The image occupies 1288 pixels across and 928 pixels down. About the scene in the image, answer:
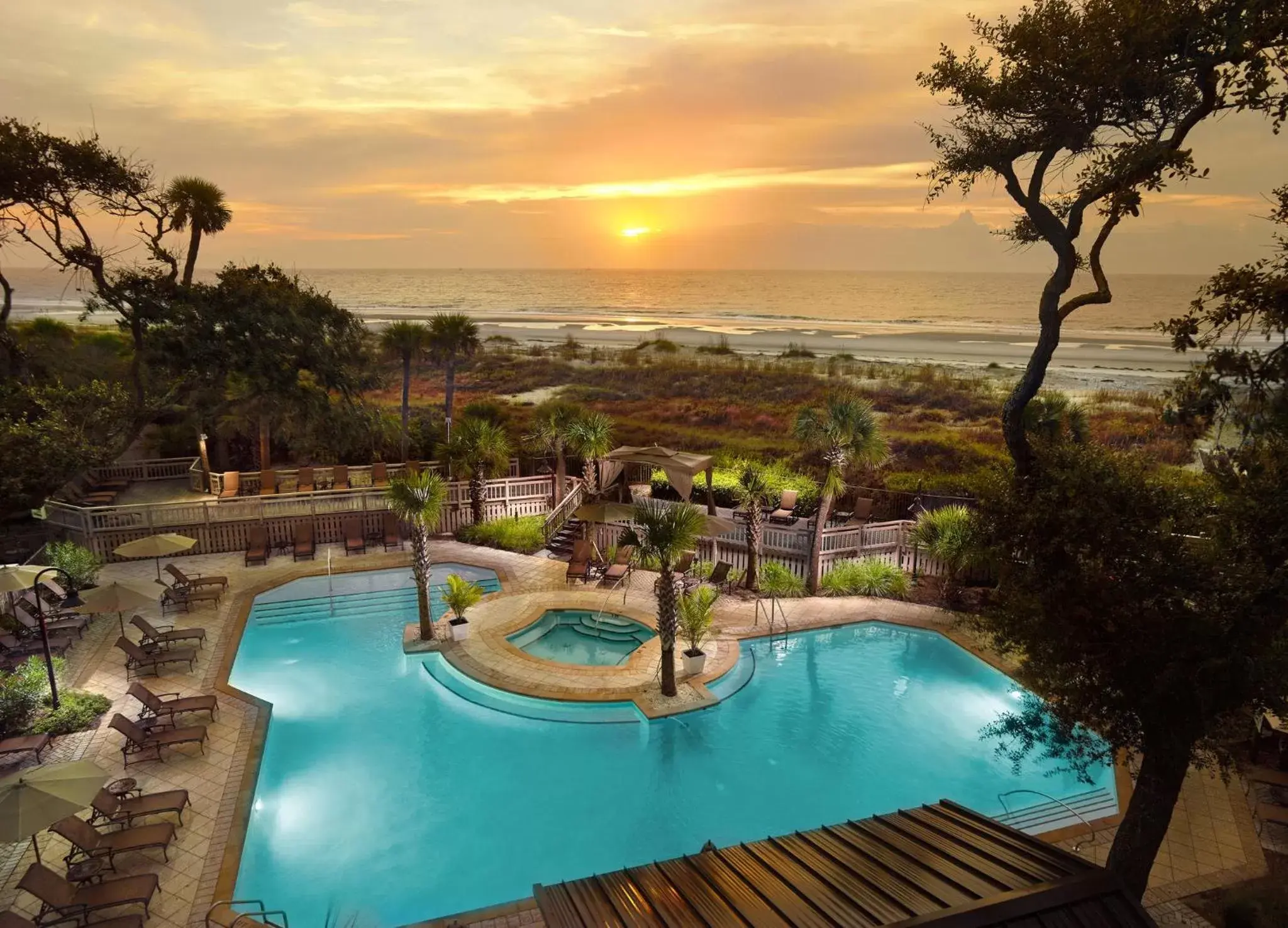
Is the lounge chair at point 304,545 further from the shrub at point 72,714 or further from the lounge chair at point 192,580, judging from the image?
the shrub at point 72,714

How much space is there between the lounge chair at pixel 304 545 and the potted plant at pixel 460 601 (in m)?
5.84

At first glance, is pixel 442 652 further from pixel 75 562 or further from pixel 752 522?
pixel 75 562

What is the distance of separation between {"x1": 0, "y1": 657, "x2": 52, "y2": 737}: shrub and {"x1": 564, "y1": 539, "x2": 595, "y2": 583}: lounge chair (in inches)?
371

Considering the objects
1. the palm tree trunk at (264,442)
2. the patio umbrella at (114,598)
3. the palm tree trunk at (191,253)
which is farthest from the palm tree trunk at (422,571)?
the palm tree trunk at (191,253)

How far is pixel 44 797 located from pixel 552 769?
573cm

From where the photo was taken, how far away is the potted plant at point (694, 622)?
12070mm

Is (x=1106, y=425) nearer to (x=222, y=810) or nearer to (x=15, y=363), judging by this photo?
(x=222, y=810)

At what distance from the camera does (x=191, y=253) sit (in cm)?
2227

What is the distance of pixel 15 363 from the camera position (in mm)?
20203

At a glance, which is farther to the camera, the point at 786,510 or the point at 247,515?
the point at 786,510

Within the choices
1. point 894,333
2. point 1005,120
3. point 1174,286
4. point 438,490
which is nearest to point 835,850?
point 1005,120

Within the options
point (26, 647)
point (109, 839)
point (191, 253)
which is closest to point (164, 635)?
point (26, 647)

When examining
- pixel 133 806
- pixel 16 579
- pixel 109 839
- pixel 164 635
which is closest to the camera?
pixel 109 839

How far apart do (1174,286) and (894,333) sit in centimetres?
8009
